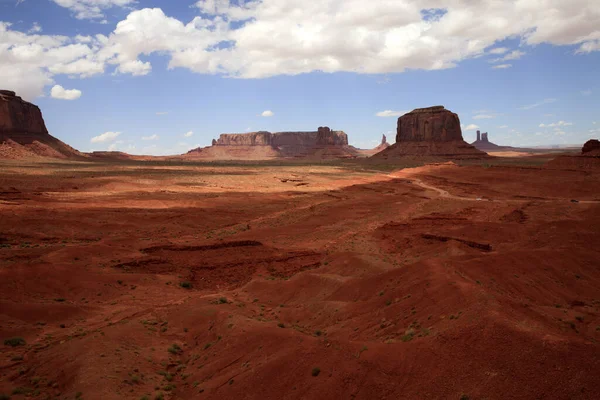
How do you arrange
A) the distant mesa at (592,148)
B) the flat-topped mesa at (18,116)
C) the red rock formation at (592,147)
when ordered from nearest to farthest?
1. the distant mesa at (592,148)
2. the red rock formation at (592,147)
3. the flat-topped mesa at (18,116)

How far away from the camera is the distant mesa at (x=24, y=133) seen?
97688 mm

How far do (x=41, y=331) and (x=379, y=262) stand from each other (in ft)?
39.4

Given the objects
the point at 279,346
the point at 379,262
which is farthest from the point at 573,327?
the point at 379,262

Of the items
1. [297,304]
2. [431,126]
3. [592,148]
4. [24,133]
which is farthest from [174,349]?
[431,126]

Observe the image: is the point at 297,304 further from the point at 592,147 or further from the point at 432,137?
the point at 432,137

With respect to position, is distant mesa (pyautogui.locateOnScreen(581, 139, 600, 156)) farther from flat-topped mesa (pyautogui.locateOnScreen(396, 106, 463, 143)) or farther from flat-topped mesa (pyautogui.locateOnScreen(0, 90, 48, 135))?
flat-topped mesa (pyautogui.locateOnScreen(0, 90, 48, 135))

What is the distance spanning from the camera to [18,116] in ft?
353

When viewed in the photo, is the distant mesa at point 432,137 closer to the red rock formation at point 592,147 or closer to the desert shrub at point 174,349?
the red rock formation at point 592,147

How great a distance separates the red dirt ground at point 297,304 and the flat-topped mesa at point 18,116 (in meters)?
90.6

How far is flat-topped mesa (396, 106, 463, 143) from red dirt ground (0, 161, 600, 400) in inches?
3914

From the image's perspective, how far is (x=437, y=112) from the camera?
128625mm

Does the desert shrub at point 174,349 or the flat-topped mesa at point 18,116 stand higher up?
the flat-topped mesa at point 18,116

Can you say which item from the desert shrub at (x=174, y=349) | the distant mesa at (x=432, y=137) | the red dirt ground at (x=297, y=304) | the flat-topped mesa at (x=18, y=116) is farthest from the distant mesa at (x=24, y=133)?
the desert shrub at (x=174, y=349)

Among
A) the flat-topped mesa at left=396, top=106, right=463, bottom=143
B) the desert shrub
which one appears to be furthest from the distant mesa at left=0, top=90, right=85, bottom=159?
the desert shrub
